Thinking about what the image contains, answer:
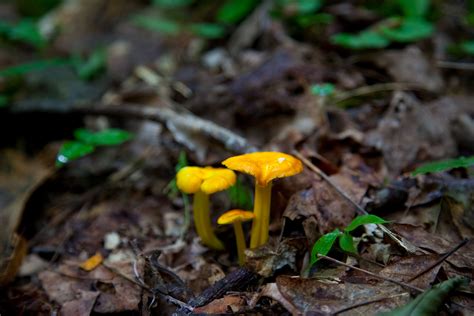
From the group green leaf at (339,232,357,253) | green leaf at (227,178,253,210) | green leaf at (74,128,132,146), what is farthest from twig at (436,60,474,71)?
green leaf at (74,128,132,146)

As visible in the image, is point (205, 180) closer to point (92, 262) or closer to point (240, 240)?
point (240, 240)

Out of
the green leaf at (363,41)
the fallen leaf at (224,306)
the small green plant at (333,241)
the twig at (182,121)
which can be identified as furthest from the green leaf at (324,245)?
the green leaf at (363,41)

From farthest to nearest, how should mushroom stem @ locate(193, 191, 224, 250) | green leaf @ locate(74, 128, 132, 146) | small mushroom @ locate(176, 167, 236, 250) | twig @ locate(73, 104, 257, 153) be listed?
green leaf @ locate(74, 128, 132, 146) → twig @ locate(73, 104, 257, 153) → mushroom stem @ locate(193, 191, 224, 250) → small mushroom @ locate(176, 167, 236, 250)

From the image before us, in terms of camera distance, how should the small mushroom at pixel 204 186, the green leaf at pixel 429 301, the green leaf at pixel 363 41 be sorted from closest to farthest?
1. the green leaf at pixel 429 301
2. the small mushroom at pixel 204 186
3. the green leaf at pixel 363 41

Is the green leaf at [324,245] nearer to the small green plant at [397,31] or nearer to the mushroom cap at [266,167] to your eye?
the mushroom cap at [266,167]

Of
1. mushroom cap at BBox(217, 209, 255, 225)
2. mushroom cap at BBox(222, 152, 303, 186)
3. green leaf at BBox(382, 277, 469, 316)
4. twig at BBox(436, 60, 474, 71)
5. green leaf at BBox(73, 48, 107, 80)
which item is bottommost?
green leaf at BBox(73, 48, 107, 80)

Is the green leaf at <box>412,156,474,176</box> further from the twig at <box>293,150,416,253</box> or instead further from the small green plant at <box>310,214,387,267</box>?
the small green plant at <box>310,214,387,267</box>

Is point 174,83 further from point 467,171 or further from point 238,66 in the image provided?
point 467,171
